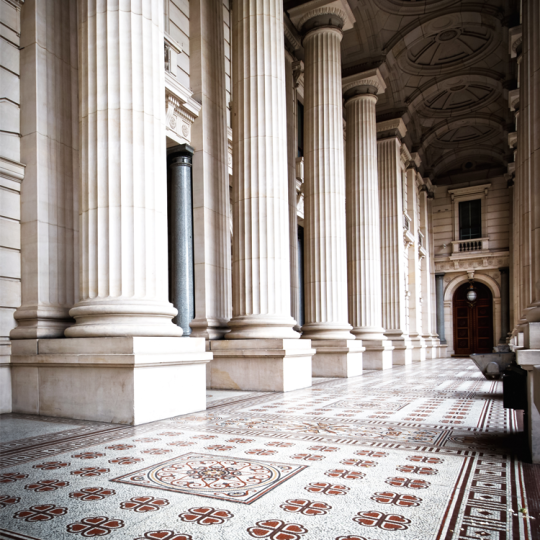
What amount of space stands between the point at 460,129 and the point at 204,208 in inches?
945

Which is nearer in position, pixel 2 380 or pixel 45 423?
pixel 45 423

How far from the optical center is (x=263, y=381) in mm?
8859

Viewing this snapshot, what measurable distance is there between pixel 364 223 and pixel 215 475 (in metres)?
13.5

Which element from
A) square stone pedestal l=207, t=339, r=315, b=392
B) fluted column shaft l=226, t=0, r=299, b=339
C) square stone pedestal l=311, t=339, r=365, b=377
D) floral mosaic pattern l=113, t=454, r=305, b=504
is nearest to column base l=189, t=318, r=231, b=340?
square stone pedestal l=207, t=339, r=315, b=392

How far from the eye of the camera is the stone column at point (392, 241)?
63.6ft

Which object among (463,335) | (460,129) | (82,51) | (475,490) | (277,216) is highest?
(460,129)

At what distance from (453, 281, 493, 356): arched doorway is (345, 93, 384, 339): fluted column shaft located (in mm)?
17705

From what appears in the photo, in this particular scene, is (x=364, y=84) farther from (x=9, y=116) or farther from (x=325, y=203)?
(x=9, y=116)

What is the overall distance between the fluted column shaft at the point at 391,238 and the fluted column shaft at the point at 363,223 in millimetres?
3241

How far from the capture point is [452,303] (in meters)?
32.0

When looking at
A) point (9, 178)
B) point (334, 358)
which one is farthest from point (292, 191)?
point (9, 178)

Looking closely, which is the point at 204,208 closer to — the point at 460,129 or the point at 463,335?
the point at 460,129

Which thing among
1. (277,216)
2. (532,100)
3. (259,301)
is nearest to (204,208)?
(277,216)

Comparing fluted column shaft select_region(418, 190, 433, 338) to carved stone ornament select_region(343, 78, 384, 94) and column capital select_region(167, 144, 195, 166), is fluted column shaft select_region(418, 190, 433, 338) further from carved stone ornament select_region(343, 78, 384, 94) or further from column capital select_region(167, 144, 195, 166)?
column capital select_region(167, 144, 195, 166)
